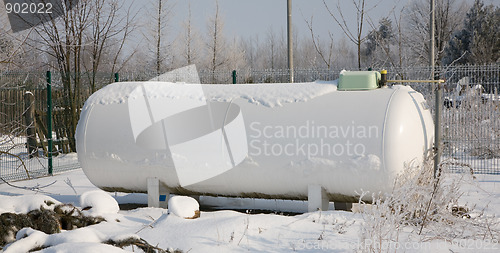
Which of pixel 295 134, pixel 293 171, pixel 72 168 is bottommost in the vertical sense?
pixel 72 168

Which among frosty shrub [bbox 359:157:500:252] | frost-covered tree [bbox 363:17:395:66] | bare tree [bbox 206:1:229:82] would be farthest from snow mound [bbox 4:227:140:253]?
bare tree [bbox 206:1:229:82]

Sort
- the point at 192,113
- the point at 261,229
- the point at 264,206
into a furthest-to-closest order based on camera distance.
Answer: the point at 264,206 → the point at 192,113 → the point at 261,229

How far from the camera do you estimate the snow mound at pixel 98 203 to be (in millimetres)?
6785

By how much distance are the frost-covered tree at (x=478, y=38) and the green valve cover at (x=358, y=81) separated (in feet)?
103

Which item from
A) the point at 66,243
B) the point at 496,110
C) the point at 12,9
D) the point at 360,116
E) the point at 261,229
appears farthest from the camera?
the point at 12,9

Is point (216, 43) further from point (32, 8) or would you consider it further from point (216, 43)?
point (32, 8)

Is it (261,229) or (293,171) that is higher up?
(293,171)

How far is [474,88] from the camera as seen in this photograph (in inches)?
558

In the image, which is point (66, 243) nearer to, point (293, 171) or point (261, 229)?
point (261, 229)

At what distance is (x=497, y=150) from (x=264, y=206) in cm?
809

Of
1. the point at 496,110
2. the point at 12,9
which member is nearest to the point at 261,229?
the point at 496,110

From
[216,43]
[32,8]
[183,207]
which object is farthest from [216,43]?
[183,207]

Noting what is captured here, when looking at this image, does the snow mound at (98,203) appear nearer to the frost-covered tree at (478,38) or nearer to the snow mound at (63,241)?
the snow mound at (63,241)

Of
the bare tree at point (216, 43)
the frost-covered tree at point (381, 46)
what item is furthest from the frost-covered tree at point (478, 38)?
Result: the bare tree at point (216, 43)
